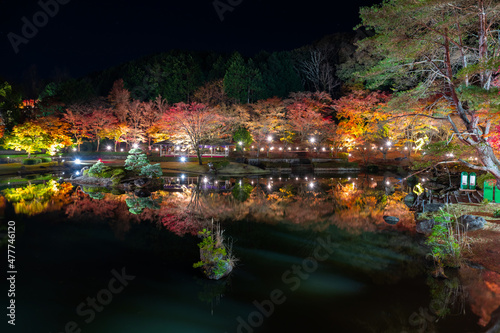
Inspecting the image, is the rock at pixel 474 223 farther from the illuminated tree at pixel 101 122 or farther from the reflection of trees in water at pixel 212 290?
the illuminated tree at pixel 101 122

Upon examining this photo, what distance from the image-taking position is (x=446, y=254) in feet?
22.7

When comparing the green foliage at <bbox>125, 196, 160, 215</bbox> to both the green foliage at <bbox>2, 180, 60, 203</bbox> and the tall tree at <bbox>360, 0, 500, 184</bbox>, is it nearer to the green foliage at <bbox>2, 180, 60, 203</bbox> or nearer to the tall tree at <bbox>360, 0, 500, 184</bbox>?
the green foliage at <bbox>2, 180, 60, 203</bbox>

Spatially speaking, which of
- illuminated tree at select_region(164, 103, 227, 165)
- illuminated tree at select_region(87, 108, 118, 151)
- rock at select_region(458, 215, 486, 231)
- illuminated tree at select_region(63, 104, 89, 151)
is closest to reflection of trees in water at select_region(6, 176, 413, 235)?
rock at select_region(458, 215, 486, 231)

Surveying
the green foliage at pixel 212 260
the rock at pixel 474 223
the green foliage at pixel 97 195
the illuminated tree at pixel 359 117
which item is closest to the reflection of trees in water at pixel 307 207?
the rock at pixel 474 223

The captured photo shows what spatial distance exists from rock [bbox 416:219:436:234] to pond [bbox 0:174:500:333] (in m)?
0.40

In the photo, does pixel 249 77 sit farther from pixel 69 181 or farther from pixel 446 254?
pixel 446 254

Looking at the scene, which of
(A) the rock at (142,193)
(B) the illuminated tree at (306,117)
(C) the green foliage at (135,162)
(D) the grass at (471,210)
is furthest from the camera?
(B) the illuminated tree at (306,117)

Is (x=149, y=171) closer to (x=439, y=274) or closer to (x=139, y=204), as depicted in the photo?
(x=139, y=204)

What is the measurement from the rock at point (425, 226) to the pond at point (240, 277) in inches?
15.7

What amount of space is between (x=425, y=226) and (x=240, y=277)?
283 inches

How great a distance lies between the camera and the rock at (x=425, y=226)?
9.75m

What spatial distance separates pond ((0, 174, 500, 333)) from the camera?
5.03 meters

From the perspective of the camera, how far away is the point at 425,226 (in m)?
10.0

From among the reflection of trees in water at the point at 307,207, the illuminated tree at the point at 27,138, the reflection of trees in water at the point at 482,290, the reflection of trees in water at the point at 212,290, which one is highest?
the illuminated tree at the point at 27,138
